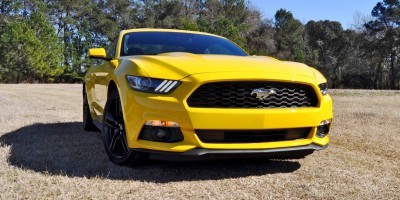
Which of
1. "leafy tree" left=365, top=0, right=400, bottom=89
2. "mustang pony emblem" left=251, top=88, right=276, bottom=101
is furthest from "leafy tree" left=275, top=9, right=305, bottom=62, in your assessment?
"mustang pony emblem" left=251, top=88, right=276, bottom=101

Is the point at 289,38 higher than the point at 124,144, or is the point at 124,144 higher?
the point at 289,38

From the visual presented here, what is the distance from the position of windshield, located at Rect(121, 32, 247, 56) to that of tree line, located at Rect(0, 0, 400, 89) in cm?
3948

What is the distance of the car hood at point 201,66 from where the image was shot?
3.16 metres

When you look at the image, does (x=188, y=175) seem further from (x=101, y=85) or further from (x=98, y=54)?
(x=98, y=54)

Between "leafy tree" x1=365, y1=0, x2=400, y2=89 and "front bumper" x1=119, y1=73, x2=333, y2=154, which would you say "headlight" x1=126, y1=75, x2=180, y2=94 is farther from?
"leafy tree" x1=365, y1=0, x2=400, y2=89

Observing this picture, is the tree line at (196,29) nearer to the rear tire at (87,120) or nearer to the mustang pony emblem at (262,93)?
the rear tire at (87,120)

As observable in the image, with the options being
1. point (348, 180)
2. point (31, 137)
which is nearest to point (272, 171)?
point (348, 180)

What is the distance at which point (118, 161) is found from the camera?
11.7 feet

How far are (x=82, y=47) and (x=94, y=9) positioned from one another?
5.16 m

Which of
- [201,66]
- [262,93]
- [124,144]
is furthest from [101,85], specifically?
[262,93]

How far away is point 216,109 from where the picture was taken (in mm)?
3043

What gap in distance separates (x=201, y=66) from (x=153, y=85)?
0.42 metres

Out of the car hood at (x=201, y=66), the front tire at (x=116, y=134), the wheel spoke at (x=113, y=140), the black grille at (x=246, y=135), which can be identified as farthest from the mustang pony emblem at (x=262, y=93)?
the wheel spoke at (x=113, y=140)

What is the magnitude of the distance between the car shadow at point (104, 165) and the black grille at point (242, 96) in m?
0.63
